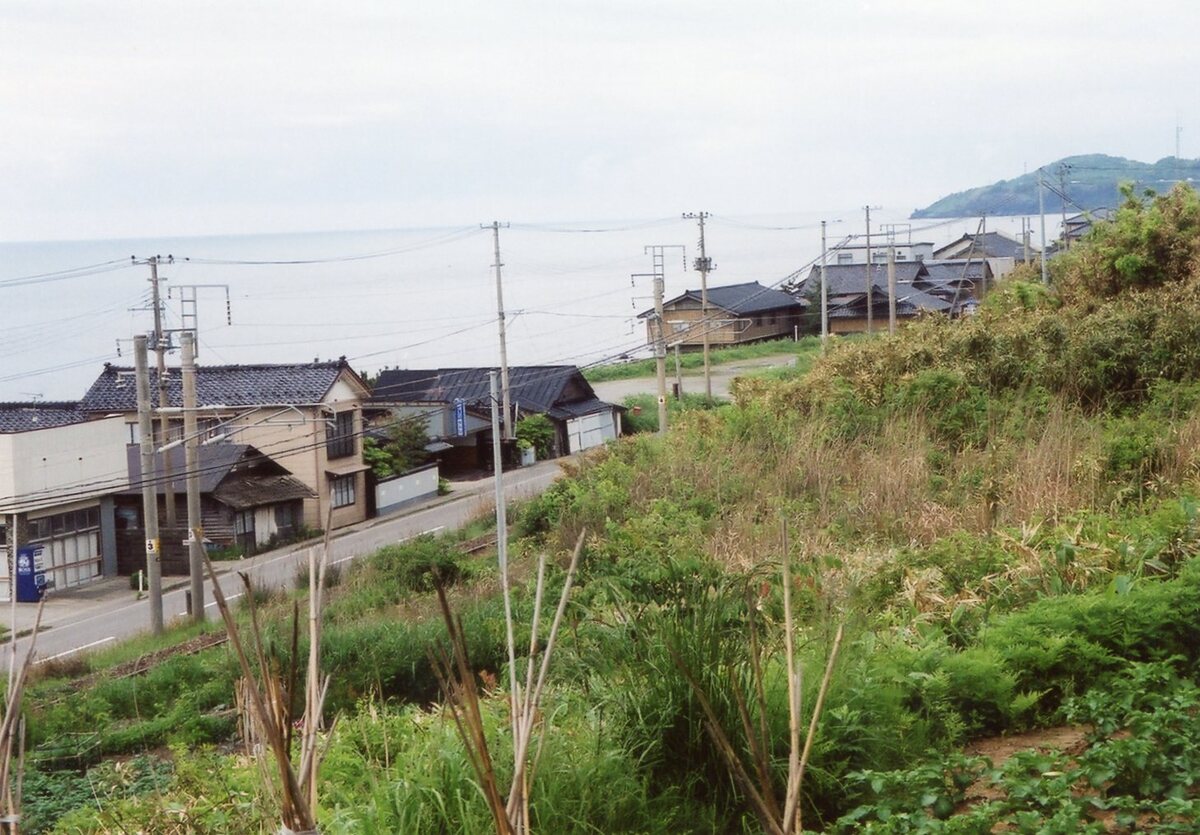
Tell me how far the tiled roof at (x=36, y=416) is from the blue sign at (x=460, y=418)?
333 inches

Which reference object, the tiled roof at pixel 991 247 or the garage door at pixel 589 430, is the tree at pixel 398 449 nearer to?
the garage door at pixel 589 430

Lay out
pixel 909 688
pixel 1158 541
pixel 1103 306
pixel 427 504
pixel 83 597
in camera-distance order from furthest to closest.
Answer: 1. pixel 427 504
2. pixel 83 597
3. pixel 1103 306
4. pixel 1158 541
5. pixel 909 688

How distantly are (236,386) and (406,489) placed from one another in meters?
4.49

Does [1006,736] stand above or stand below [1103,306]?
below

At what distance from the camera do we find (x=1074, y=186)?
3233 inches

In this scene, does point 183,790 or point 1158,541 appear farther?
point 1158,541

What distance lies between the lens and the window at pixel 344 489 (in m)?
26.4

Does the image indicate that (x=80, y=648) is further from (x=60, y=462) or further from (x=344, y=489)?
(x=344, y=489)

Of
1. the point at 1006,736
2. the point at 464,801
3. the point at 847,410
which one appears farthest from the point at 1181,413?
the point at 464,801

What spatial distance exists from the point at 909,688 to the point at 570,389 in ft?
98.3

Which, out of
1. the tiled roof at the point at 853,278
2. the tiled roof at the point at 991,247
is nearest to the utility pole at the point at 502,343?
the tiled roof at the point at 853,278

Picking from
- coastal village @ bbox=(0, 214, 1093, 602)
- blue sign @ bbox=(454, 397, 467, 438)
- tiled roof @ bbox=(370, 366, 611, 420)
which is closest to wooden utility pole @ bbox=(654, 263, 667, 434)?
coastal village @ bbox=(0, 214, 1093, 602)

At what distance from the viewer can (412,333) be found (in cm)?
7631

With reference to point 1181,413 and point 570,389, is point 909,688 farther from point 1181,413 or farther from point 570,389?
point 570,389
